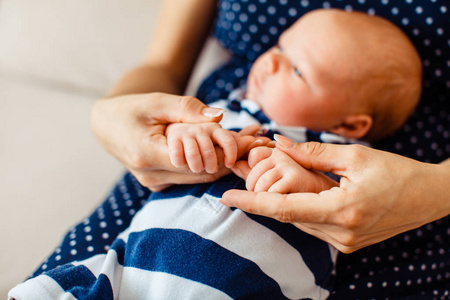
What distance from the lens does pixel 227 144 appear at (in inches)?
23.4

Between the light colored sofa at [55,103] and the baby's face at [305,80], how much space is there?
0.46 m

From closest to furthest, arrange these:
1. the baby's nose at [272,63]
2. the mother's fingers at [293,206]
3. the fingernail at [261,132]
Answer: the mother's fingers at [293,206], the fingernail at [261,132], the baby's nose at [272,63]

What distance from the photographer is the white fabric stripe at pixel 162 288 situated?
0.60 metres

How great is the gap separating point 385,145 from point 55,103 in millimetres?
1058

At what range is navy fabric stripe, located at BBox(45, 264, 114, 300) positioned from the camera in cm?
59

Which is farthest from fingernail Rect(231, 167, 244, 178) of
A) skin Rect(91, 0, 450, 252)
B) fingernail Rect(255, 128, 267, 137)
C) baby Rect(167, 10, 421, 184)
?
baby Rect(167, 10, 421, 184)

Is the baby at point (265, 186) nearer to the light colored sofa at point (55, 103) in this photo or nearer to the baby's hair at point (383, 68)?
the baby's hair at point (383, 68)

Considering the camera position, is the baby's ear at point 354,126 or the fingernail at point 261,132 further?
the baby's ear at point 354,126

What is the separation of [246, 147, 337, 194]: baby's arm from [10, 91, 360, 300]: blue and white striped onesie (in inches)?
3.9


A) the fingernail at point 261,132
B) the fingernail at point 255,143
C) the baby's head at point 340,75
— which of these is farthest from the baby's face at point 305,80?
the fingernail at point 255,143

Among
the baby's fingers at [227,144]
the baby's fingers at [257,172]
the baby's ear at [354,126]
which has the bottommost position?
the baby's ear at [354,126]

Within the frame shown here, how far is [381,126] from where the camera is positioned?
0.92 metres

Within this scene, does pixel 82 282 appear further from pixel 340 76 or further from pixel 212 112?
pixel 340 76

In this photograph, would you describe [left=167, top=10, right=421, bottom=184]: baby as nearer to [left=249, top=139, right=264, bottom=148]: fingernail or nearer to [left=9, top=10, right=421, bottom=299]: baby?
[left=9, top=10, right=421, bottom=299]: baby
